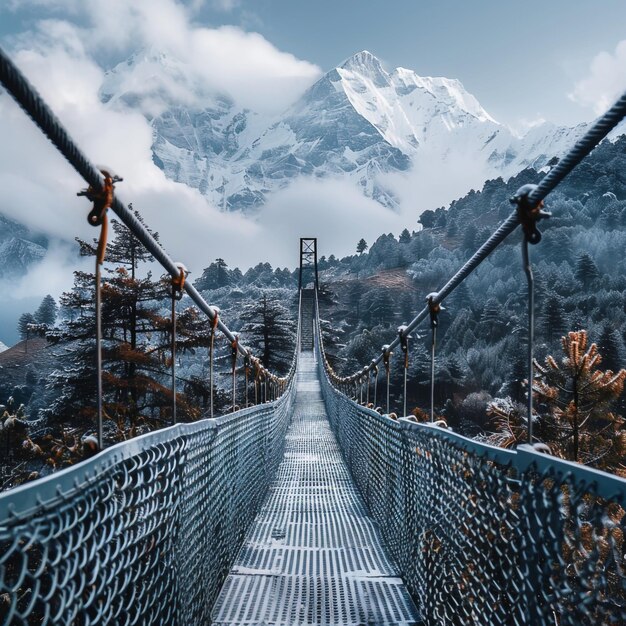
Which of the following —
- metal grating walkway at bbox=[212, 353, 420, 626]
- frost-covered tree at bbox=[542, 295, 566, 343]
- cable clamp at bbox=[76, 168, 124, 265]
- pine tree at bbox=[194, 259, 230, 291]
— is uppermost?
pine tree at bbox=[194, 259, 230, 291]

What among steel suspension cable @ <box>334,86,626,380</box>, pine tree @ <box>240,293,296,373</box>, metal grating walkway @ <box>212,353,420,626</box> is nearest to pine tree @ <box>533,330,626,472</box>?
metal grating walkway @ <box>212,353,420,626</box>

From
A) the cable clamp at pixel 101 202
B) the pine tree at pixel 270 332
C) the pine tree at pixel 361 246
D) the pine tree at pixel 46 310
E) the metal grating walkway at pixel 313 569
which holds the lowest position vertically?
the metal grating walkway at pixel 313 569

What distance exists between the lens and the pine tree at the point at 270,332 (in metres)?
25.0

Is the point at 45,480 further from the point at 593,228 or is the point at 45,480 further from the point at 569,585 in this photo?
the point at 593,228

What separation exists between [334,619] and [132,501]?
1.27 metres

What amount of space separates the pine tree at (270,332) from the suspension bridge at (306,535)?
21.5 m

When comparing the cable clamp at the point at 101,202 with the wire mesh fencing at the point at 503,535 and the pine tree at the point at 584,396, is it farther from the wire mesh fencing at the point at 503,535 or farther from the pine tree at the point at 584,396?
the pine tree at the point at 584,396

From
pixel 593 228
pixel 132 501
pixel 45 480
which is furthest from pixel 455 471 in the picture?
pixel 593 228

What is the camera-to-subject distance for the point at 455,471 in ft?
5.56

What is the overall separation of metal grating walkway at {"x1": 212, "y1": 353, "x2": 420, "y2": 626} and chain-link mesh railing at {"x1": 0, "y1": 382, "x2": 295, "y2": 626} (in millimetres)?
189

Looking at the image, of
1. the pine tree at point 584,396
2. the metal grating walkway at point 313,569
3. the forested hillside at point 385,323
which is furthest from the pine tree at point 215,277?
the metal grating walkway at point 313,569

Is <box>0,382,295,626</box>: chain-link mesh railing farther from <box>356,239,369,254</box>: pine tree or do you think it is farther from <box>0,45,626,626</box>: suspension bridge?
<box>356,239,369,254</box>: pine tree

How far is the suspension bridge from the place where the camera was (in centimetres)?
92

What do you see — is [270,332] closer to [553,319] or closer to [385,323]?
[553,319]
